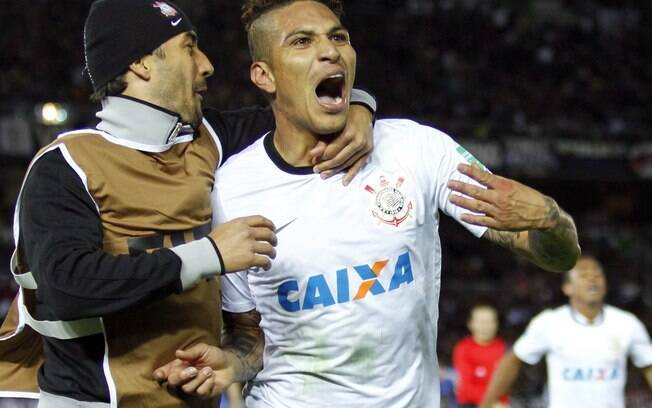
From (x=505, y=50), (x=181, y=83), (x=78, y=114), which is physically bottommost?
(x=181, y=83)

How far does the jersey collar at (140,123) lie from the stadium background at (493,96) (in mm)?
12414

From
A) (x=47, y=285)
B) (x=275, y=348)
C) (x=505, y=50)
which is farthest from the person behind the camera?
(x=505, y=50)

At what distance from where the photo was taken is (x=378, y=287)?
11.5 feet

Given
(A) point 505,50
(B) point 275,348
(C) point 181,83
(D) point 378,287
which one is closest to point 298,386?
(B) point 275,348

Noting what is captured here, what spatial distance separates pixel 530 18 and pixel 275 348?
73.1 ft

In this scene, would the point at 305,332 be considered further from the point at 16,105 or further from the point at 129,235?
the point at 16,105

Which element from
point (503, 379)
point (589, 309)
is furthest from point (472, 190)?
point (589, 309)

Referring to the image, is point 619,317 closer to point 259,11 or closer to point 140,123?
point 259,11

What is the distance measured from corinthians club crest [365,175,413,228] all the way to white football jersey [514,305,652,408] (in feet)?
14.8

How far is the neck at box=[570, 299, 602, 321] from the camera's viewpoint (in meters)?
7.89

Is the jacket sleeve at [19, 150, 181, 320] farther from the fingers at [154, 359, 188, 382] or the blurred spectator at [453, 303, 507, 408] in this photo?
the blurred spectator at [453, 303, 507, 408]

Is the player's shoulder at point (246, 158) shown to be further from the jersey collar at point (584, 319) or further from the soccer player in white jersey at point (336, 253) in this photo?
the jersey collar at point (584, 319)

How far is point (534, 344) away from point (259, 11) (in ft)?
15.1

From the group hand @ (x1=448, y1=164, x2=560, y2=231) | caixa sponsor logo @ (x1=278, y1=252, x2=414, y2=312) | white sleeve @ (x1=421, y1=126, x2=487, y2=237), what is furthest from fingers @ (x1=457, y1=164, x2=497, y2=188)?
caixa sponsor logo @ (x1=278, y1=252, x2=414, y2=312)
